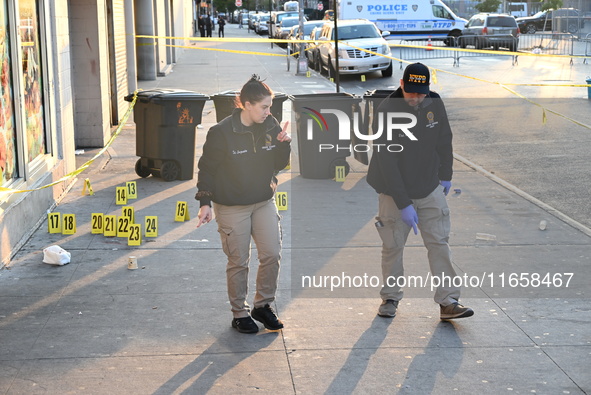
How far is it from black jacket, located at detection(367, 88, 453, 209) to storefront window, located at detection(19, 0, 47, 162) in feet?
15.5

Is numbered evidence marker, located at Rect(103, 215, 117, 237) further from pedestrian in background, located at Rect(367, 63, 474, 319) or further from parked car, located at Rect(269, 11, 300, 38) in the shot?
parked car, located at Rect(269, 11, 300, 38)

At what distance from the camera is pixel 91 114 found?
14.6 m

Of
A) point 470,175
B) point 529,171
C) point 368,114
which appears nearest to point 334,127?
point 368,114

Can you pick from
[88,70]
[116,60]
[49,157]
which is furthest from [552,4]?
[49,157]

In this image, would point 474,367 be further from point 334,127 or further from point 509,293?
point 334,127

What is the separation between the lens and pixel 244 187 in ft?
19.9

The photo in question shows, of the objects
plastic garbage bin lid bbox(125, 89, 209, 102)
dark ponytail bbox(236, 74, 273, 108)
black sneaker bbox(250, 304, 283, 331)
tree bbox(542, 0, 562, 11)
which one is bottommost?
black sneaker bbox(250, 304, 283, 331)

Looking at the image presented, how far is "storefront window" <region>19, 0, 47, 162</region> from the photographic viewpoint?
9.55 meters

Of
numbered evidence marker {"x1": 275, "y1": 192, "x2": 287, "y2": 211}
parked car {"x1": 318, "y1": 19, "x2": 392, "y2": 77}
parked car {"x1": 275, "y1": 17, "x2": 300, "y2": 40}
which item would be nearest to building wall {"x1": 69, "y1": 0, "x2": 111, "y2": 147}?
numbered evidence marker {"x1": 275, "y1": 192, "x2": 287, "y2": 211}

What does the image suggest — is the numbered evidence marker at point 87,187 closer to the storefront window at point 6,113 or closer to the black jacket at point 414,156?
the storefront window at point 6,113

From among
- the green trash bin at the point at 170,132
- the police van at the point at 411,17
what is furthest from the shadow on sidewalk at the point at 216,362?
the police van at the point at 411,17

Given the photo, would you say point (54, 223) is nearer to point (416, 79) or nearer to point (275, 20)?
point (416, 79)

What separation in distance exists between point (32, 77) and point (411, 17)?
35936 millimetres

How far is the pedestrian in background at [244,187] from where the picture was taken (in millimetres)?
6078
